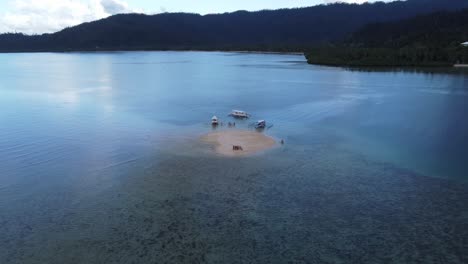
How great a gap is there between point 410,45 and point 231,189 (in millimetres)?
79639

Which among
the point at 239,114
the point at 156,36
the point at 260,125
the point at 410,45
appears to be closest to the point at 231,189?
the point at 260,125

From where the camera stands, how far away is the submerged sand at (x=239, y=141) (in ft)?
68.0

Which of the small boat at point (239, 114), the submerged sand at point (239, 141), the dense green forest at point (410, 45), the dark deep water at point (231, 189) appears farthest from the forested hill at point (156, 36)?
the submerged sand at point (239, 141)

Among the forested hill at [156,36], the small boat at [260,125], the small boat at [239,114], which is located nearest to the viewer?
the small boat at [260,125]

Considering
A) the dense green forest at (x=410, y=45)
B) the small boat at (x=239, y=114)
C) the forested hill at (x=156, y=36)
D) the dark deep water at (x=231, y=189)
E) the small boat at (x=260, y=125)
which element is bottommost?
the dark deep water at (x=231, y=189)

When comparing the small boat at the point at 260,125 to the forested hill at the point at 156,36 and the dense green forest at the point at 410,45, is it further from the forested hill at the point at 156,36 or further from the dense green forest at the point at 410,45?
the forested hill at the point at 156,36

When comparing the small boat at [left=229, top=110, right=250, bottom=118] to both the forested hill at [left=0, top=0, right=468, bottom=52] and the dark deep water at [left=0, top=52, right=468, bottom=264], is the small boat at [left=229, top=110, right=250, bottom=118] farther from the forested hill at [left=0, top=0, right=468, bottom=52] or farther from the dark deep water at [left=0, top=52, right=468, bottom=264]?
the forested hill at [left=0, top=0, right=468, bottom=52]

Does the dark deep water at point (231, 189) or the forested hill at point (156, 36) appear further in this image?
the forested hill at point (156, 36)

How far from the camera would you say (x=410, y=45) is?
8419cm

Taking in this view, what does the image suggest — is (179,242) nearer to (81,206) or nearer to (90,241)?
(90,241)

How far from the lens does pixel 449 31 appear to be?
88.3 metres

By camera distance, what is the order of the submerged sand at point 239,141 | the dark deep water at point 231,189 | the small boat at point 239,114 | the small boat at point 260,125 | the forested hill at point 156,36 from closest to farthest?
1. the dark deep water at point 231,189
2. the submerged sand at point 239,141
3. the small boat at point 260,125
4. the small boat at point 239,114
5. the forested hill at point 156,36

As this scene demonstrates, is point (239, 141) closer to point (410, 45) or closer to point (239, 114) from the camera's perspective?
point (239, 114)

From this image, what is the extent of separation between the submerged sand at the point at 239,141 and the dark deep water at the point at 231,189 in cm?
85
